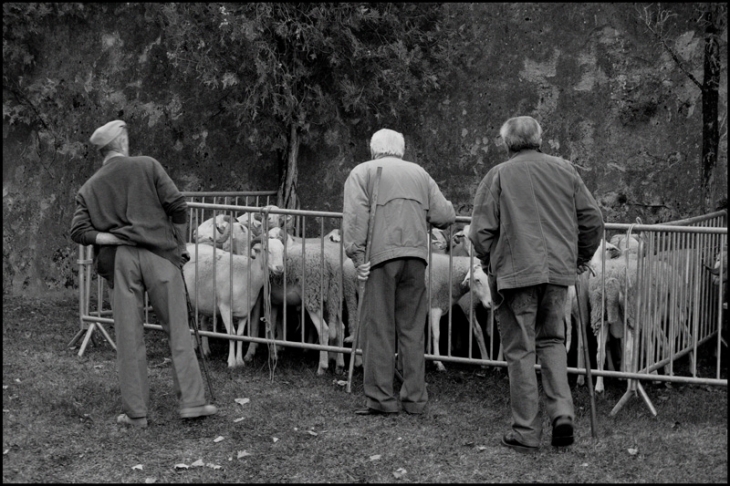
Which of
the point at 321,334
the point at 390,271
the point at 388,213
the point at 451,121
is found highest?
the point at 451,121

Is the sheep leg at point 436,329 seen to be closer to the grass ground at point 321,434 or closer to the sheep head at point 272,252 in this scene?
the grass ground at point 321,434

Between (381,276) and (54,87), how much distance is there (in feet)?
21.3

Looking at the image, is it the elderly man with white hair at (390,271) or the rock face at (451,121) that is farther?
the rock face at (451,121)

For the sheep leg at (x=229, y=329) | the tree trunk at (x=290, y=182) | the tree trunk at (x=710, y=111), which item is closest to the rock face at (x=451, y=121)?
the tree trunk at (x=710, y=111)

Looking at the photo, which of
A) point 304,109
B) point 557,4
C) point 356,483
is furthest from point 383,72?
point 356,483

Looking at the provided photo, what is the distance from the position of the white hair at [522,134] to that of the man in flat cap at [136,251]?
225 cm

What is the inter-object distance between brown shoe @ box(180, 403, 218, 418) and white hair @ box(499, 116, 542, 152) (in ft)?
8.91

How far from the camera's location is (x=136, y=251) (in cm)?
641

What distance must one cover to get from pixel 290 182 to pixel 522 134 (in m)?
5.51

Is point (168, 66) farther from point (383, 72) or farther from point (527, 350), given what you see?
point (527, 350)

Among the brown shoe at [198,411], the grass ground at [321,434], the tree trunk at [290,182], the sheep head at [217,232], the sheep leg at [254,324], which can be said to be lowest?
the grass ground at [321,434]

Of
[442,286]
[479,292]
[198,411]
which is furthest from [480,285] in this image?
[198,411]

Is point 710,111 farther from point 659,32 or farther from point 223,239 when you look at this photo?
point 223,239

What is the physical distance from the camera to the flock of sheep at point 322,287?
762 centimetres
